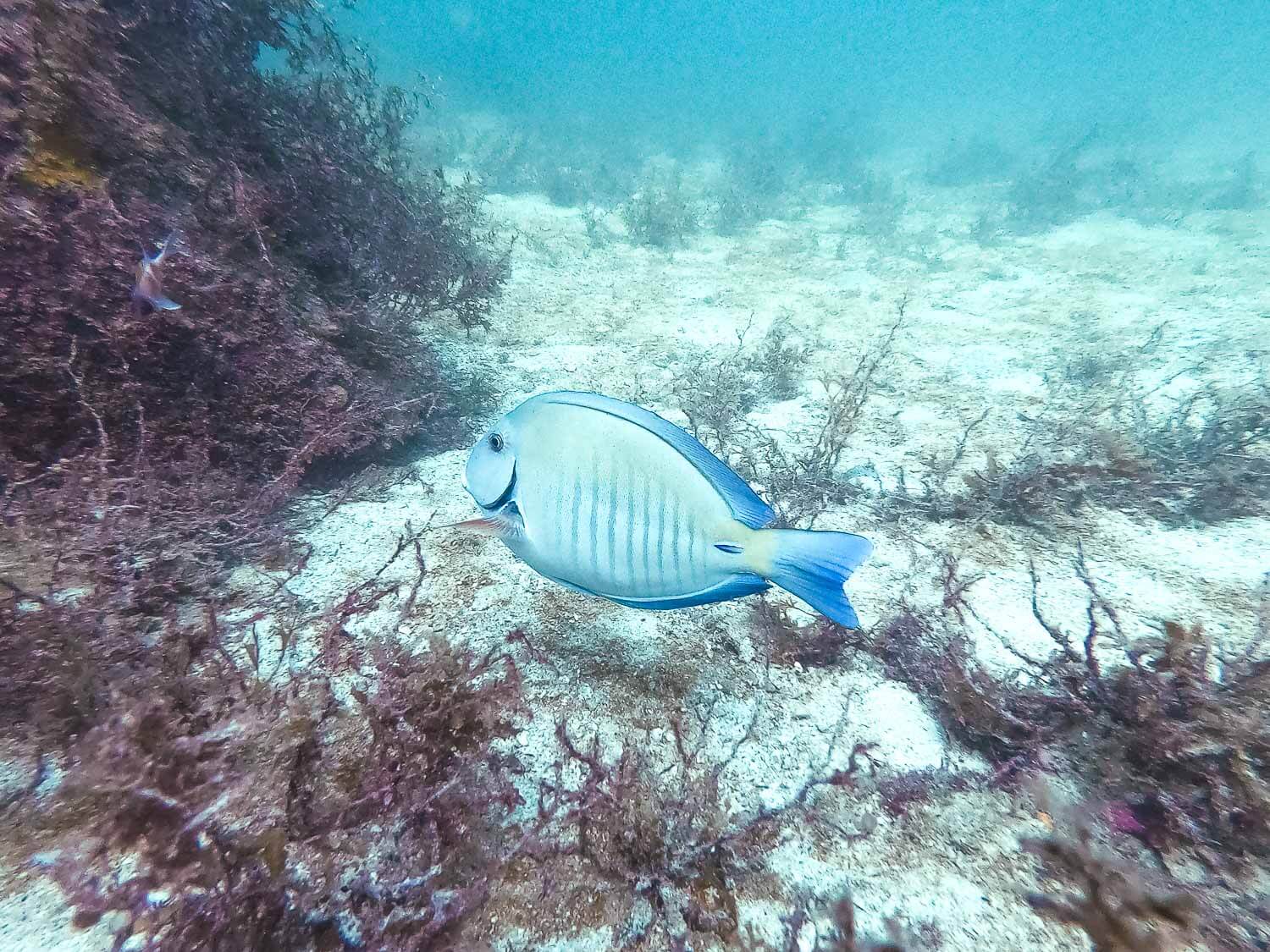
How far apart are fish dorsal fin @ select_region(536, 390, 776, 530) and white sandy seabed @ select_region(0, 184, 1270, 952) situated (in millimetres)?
1097

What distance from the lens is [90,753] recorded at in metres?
1.71

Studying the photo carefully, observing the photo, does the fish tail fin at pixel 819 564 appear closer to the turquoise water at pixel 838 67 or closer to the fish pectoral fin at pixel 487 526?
the fish pectoral fin at pixel 487 526

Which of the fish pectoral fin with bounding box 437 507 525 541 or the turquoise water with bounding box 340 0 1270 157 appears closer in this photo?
the fish pectoral fin with bounding box 437 507 525 541

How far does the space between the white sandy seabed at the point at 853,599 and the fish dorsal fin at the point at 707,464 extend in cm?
110

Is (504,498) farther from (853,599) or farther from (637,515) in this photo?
(853,599)

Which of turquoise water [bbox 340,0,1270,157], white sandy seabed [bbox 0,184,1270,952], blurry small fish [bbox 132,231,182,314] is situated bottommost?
white sandy seabed [bbox 0,184,1270,952]

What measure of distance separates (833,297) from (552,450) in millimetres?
8401

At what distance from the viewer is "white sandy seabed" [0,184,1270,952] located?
5.70ft

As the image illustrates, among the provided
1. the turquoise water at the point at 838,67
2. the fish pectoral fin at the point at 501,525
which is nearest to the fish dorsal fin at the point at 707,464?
the fish pectoral fin at the point at 501,525

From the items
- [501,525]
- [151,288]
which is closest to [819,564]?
[501,525]

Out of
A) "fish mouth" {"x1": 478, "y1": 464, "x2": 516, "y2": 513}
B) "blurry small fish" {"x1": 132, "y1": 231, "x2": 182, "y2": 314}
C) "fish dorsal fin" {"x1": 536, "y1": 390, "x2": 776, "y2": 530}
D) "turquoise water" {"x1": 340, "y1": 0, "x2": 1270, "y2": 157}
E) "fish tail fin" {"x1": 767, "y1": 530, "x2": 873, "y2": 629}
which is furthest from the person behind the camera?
"turquoise water" {"x1": 340, "y1": 0, "x2": 1270, "y2": 157}

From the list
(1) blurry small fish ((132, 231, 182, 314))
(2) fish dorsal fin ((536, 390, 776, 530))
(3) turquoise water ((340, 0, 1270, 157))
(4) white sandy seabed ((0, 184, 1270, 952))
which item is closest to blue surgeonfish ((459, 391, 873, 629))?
(2) fish dorsal fin ((536, 390, 776, 530))

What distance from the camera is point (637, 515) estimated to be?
1.60m

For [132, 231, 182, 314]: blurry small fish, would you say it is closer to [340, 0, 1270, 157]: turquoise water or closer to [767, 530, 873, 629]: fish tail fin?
[767, 530, 873, 629]: fish tail fin
